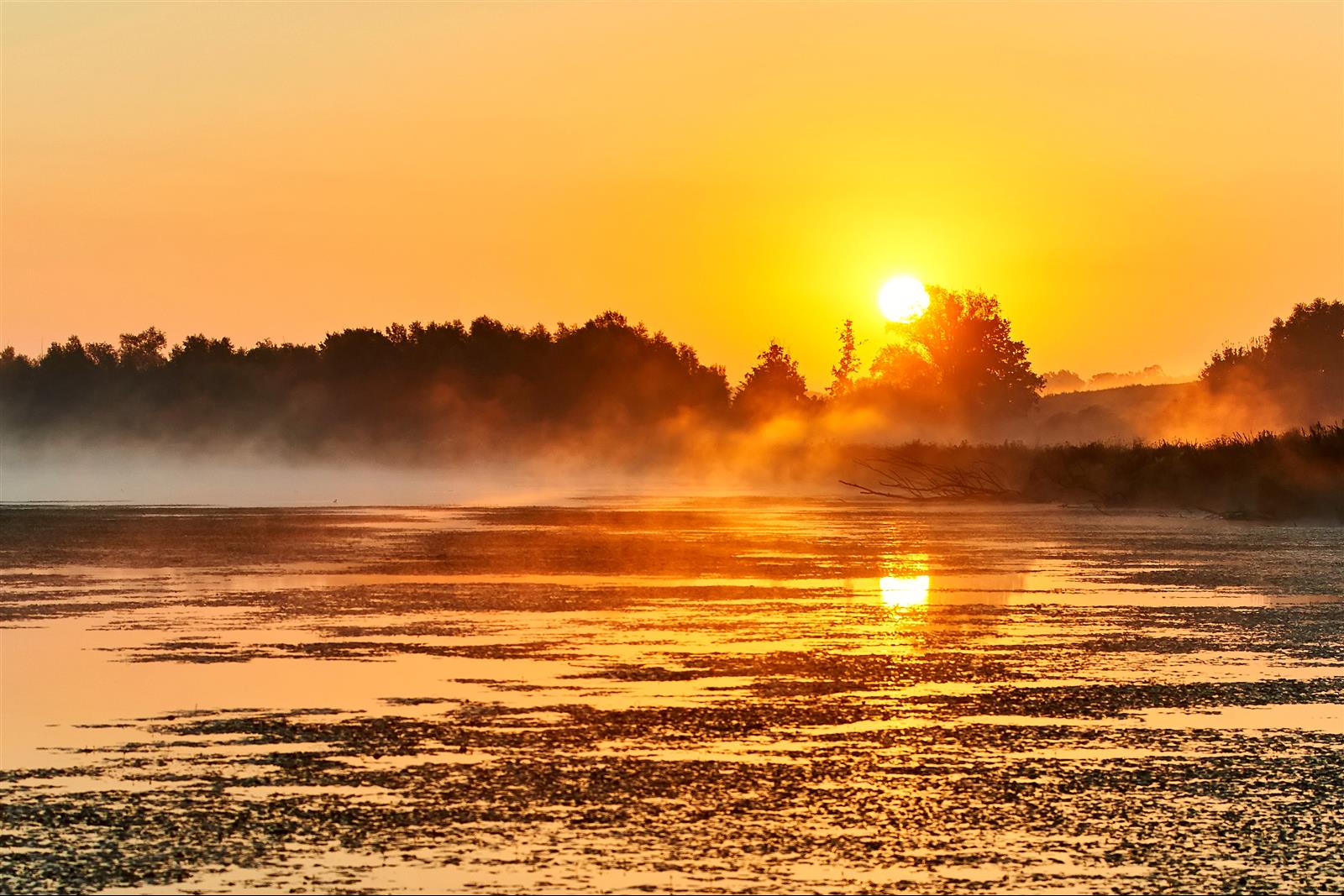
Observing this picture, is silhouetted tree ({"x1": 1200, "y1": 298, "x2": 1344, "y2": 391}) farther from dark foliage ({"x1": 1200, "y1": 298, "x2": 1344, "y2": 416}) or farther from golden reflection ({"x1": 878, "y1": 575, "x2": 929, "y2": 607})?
golden reflection ({"x1": 878, "y1": 575, "x2": 929, "y2": 607})

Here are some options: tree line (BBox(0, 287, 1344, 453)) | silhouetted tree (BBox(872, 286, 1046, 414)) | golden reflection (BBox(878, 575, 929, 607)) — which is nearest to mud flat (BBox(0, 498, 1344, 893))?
golden reflection (BBox(878, 575, 929, 607))

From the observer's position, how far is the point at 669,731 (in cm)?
1083

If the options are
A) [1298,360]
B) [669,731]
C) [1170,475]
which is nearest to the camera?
[669,731]

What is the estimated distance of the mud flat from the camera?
7848 millimetres

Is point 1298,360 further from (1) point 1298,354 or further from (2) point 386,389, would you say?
(2) point 386,389

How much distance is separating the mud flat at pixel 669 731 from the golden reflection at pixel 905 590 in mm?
125

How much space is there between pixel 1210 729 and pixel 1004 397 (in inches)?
5444

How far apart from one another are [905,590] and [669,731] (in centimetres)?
1030

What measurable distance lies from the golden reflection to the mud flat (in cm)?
13

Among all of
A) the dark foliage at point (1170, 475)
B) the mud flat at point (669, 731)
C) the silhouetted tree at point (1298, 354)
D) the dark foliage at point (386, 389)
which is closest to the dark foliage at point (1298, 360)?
the silhouetted tree at point (1298, 354)

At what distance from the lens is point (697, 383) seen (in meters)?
138

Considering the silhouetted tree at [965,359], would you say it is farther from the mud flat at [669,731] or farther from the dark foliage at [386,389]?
the mud flat at [669,731]

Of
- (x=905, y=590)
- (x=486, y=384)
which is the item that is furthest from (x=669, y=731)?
(x=486, y=384)

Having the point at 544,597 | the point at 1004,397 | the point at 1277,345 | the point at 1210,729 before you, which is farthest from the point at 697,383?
the point at 1210,729
